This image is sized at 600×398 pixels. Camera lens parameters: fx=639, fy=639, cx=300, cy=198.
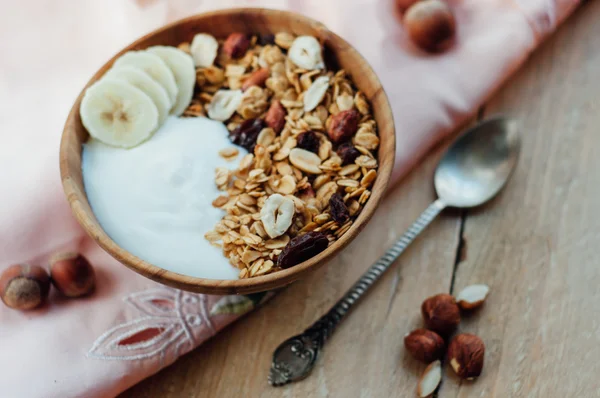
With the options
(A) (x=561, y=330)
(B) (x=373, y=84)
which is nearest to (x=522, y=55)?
(B) (x=373, y=84)

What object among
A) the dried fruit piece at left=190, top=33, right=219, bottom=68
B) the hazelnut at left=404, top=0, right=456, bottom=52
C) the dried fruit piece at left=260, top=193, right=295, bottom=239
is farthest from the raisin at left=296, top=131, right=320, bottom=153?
the hazelnut at left=404, top=0, right=456, bottom=52

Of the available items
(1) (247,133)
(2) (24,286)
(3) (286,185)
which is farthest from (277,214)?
(2) (24,286)

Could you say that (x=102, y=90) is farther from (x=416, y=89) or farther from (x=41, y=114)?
(x=416, y=89)

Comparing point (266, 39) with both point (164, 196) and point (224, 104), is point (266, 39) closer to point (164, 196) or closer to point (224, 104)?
point (224, 104)

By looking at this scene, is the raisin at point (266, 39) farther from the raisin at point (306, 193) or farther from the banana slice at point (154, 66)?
the raisin at point (306, 193)

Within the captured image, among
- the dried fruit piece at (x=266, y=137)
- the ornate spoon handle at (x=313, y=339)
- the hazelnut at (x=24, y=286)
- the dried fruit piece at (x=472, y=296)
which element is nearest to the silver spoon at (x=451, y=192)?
the ornate spoon handle at (x=313, y=339)
